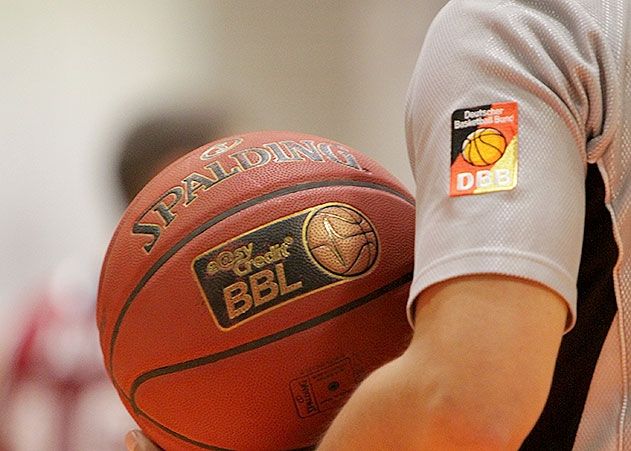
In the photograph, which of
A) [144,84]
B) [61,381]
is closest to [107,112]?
[144,84]

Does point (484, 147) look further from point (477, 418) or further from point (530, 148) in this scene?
point (477, 418)

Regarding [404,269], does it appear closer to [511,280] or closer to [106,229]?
[511,280]

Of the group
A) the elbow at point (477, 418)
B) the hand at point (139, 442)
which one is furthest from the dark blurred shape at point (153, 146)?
the elbow at point (477, 418)

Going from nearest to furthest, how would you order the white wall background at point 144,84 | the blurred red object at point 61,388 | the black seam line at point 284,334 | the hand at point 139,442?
the black seam line at point 284,334
the hand at point 139,442
the blurred red object at point 61,388
the white wall background at point 144,84

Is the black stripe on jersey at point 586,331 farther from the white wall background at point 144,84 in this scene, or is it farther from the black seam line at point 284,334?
the white wall background at point 144,84

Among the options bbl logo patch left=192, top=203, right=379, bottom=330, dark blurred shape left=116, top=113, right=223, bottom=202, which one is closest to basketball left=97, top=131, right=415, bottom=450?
bbl logo patch left=192, top=203, right=379, bottom=330

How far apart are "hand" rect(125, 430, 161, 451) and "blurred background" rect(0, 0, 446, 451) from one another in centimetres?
133

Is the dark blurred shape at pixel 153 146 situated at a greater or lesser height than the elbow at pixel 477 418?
lesser

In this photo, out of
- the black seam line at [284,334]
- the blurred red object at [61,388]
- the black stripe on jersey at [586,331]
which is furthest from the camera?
the blurred red object at [61,388]

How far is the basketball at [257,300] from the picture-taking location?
970 mm

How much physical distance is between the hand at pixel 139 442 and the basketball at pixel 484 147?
21.1 inches

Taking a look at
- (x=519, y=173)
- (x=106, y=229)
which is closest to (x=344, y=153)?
(x=519, y=173)

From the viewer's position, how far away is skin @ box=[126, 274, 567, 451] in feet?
2.27

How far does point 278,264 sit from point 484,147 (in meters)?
0.29
